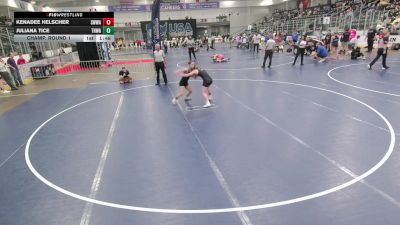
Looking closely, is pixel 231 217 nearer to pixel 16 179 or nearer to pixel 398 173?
pixel 398 173

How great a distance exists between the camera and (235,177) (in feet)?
17.2

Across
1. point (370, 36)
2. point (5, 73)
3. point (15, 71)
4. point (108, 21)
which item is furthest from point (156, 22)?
point (370, 36)

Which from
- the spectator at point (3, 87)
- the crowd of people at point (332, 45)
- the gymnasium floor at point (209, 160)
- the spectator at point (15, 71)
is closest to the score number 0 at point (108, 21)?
the gymnasium floor at point (209, 160)

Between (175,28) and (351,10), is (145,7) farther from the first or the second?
(351,10)

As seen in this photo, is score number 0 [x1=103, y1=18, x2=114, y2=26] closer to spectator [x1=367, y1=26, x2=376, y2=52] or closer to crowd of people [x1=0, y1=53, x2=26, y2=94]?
crowd of people [x1=0, y1=53, x2=26, y2=94]

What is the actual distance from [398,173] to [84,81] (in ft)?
49.4

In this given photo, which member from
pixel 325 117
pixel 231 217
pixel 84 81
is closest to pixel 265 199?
pixel 231 217

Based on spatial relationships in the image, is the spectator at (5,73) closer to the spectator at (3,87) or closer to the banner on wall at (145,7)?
the spectator at (3,87)

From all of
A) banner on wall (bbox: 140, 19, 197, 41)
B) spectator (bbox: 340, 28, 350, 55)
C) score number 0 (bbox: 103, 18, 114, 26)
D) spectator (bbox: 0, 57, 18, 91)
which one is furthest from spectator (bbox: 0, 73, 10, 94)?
banner on wall (bbox: 140, 19, 197, 41)

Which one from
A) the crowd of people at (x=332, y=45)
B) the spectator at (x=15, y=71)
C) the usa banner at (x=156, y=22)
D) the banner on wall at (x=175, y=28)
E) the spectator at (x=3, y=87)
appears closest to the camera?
the spectator at (x=3, y=87)
